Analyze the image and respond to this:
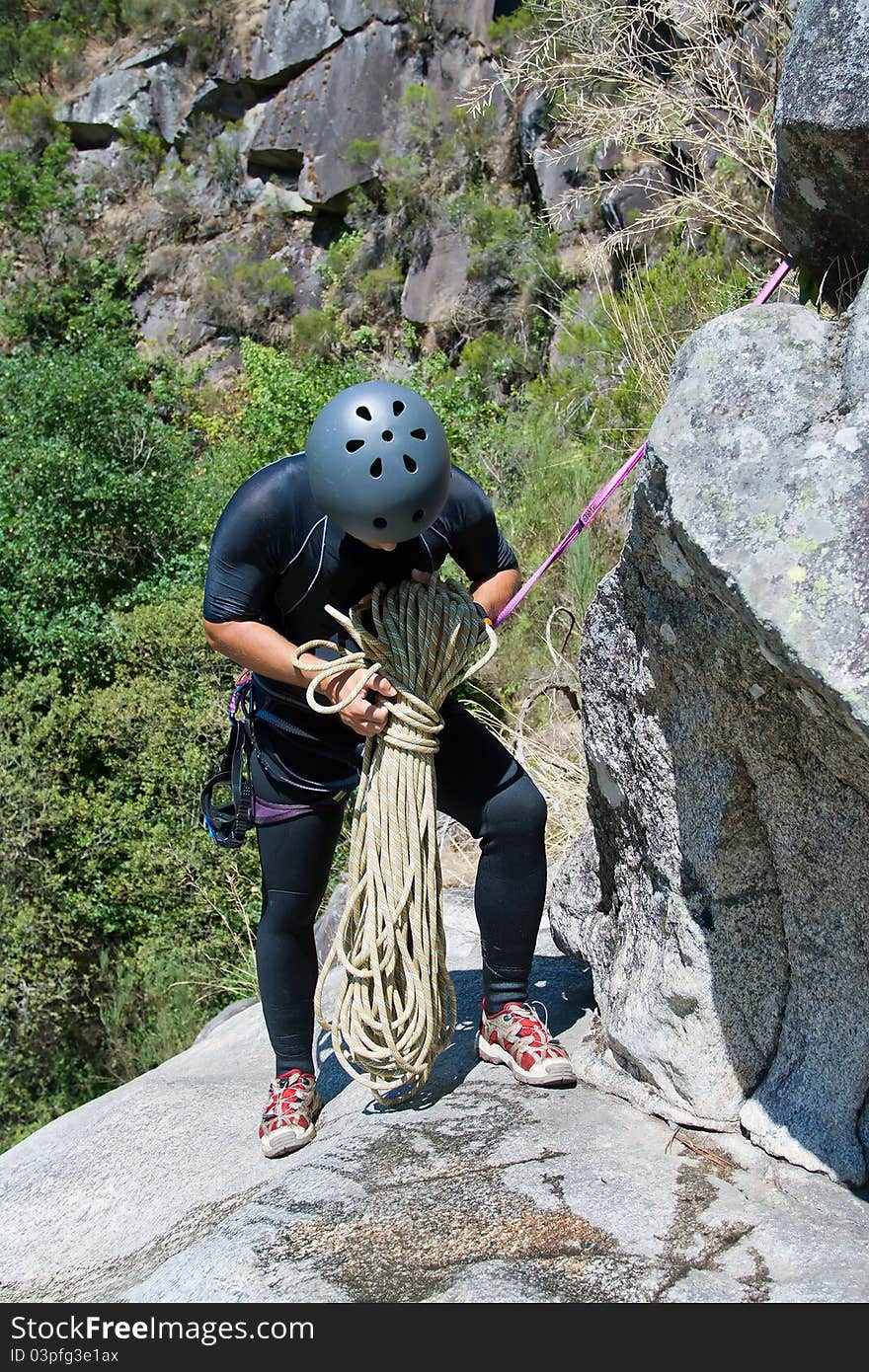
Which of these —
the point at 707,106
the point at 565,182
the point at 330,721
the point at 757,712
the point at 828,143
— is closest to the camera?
the point at 828,143

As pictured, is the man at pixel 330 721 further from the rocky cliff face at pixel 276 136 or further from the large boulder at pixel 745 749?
the rocky cliff face at pixel 276 136

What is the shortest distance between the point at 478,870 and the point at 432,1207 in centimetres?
72

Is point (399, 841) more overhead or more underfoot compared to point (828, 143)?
more underfoot

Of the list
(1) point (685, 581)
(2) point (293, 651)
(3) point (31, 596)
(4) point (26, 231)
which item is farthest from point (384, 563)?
(4) point (26, 231)

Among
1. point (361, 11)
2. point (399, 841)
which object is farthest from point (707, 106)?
point (361, 11)

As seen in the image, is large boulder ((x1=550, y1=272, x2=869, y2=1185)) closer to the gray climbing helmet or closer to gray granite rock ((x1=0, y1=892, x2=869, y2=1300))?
gray granite rock ((x1=0, y1=892, x2=869, y2=1300))

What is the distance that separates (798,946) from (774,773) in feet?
1.12

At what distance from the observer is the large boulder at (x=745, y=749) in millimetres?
1663

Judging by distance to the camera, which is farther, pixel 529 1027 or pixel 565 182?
pixel 565 182

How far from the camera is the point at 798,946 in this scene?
2.15 m

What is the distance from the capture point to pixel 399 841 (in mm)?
2406

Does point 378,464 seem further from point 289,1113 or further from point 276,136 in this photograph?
point 276,136

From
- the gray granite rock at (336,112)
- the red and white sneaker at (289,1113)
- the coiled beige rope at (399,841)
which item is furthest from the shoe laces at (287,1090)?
the gray granite rock at (336,112)

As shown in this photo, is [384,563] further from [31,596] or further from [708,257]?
[31,596]
